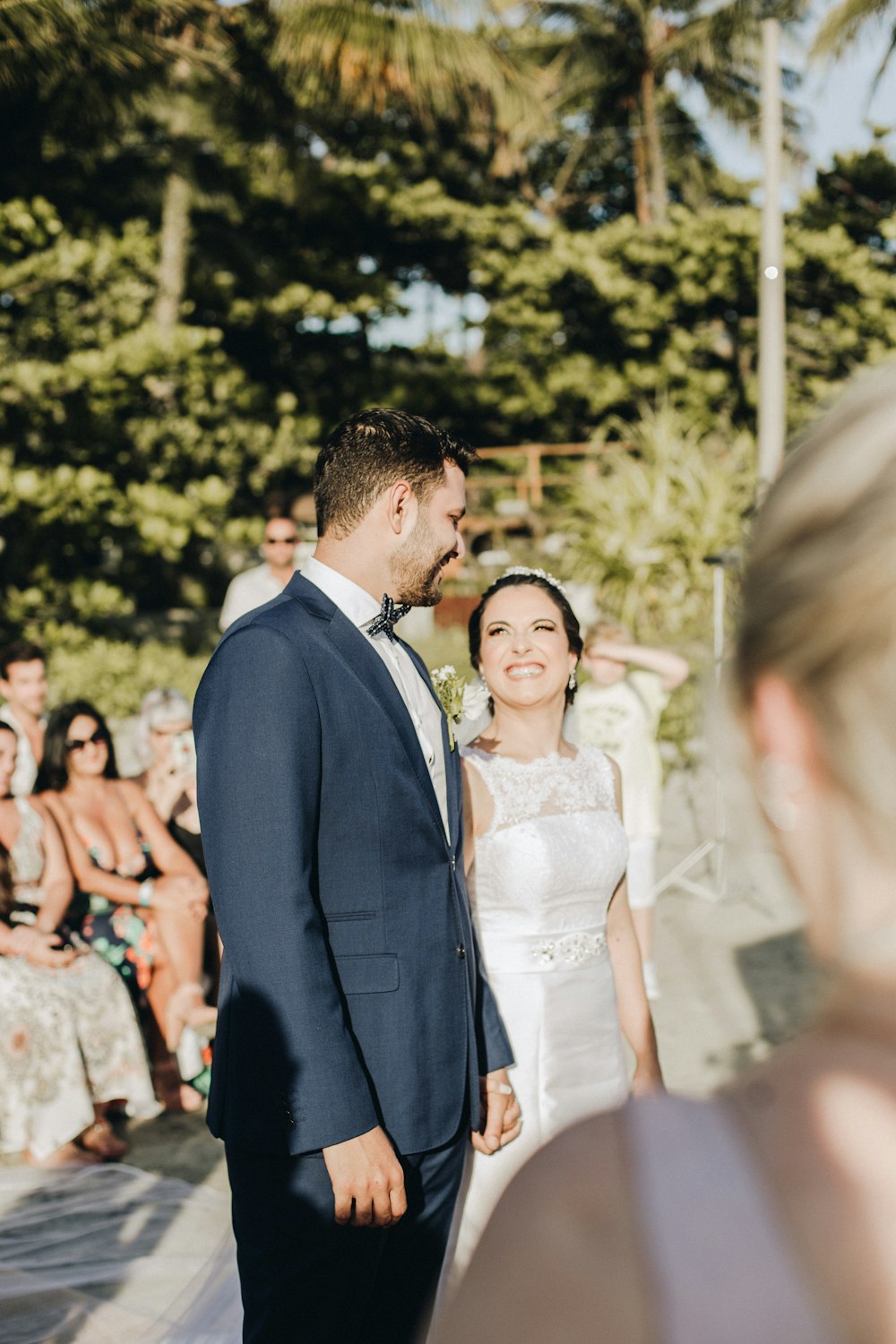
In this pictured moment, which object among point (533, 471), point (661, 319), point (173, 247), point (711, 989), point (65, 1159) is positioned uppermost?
point (661, 319)

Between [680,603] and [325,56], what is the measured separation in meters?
8.20

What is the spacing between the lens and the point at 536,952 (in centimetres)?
319

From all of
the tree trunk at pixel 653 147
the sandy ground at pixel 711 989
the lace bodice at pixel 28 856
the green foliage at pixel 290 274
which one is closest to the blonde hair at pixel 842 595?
the sandy ground at pixel 711 989

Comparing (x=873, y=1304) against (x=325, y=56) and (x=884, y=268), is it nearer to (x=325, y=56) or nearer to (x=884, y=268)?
(x=325, y=56)

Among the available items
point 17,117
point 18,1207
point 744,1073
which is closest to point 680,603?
point 17,117

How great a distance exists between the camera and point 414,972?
7.25 ft

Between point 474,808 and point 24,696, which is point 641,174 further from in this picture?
point 474,808

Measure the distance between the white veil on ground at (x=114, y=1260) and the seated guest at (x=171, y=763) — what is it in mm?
1703

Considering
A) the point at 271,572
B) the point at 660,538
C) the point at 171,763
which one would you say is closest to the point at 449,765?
the point at 171,763

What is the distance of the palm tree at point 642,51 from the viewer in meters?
22.2

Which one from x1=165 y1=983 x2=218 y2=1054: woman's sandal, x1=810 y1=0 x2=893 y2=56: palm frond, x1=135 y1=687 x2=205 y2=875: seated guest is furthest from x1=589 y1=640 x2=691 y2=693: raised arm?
x1=810 y1=0 x2=893 y2=56: palm frond

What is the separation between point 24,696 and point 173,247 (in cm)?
1063

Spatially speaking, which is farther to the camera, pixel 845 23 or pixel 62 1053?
pixel 845 23

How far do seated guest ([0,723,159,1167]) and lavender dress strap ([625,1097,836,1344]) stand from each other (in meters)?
4.18
